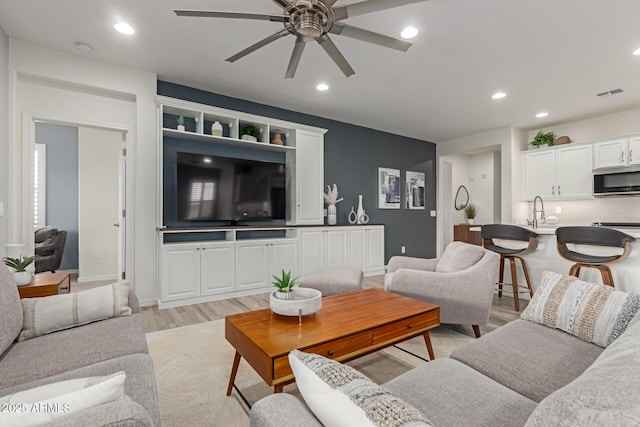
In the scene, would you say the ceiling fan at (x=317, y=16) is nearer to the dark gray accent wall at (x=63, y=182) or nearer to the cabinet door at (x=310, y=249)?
the cabinet door at (x=310, y=249)

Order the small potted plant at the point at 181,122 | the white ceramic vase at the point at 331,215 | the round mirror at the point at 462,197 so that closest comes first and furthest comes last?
the small potted plant at the point at 181,122
the white ceramic vase at the point at 331,215
the round mirror at the point at 462,197

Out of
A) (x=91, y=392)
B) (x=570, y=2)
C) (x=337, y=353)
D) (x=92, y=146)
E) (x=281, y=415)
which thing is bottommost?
(x=337, y=353)

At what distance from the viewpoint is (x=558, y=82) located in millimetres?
3766

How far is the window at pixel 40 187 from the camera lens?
4863mm

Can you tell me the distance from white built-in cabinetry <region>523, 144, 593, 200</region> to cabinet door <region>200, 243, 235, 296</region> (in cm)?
520

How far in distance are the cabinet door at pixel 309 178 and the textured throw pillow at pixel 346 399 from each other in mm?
3806

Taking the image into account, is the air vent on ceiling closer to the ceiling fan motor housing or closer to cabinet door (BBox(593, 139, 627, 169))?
cabinet door (BBox(593, 139, 627, 169))

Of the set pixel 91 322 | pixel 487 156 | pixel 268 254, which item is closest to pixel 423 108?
pixel 268 254

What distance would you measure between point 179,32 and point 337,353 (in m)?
2.92

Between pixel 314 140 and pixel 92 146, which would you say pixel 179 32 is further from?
pixel 92 146

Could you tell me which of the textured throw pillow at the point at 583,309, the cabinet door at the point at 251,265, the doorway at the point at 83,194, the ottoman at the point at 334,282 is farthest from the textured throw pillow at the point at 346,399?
the doorway at the point at 83,194

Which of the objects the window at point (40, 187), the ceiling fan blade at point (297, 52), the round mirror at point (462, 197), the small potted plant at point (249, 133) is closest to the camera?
the ceiling fan blade at point (297, 52)

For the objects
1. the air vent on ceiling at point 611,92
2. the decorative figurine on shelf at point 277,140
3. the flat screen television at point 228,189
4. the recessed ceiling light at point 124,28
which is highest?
the recessed ceiling light at point 124,28

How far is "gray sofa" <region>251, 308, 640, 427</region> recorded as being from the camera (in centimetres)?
56
